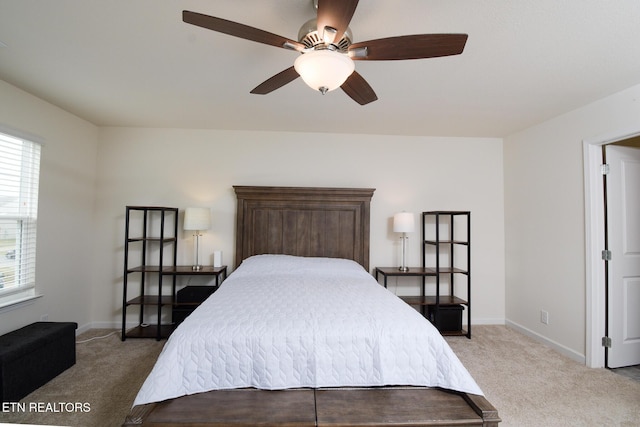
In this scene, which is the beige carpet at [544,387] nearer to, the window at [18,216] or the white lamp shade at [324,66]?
the white lamp shade at [324,66]

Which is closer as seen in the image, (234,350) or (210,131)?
(234,350)

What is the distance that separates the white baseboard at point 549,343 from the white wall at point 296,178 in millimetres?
215

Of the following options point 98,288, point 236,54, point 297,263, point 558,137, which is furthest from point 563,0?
point 98,288

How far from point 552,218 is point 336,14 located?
316cm

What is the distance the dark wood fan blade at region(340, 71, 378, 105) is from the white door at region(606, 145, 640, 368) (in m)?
2.49

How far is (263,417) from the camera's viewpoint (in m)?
1.29

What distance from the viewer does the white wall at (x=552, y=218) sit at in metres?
2.65

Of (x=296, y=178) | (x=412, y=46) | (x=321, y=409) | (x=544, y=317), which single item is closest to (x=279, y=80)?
(x=412, y=46)

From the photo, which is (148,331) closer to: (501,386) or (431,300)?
(431,300)

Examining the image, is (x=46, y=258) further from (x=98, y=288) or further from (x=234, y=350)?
(x=234, y=350)

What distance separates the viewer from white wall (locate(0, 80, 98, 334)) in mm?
2516

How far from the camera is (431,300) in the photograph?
3.35 metres

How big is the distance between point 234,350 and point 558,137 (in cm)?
359

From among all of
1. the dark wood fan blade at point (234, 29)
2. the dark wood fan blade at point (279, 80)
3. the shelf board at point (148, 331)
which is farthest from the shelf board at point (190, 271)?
the dark wood fan blade at point (234, 29)
